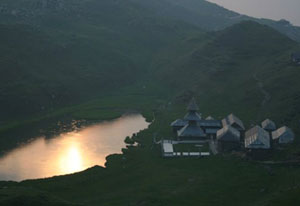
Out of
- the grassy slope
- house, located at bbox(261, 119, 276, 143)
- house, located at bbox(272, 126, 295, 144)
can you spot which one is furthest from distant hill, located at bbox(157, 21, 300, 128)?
the grassy slope

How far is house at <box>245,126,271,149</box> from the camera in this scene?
7431 cm

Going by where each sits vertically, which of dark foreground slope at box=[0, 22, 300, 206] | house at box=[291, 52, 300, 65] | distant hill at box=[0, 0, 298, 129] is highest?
distant hill at box=[0, 0, 298, 129]

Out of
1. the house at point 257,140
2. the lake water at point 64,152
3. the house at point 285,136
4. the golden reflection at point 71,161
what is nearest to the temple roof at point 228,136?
the house at point 257,140

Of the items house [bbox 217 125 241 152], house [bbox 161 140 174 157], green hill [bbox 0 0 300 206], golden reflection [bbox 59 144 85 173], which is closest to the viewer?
green hill [bbox 0 0 300 206]

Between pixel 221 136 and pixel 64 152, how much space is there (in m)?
34.6

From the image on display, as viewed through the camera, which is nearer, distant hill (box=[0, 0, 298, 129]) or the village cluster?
the village cluster

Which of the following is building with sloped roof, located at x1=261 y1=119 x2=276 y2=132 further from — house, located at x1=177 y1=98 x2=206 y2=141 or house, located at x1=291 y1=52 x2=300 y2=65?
house, located at x1=291 y1=52 x2=300 y2=65

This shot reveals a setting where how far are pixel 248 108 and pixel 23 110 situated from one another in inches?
2724

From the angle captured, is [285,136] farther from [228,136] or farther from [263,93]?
[263,93]

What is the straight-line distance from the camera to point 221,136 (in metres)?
80.9

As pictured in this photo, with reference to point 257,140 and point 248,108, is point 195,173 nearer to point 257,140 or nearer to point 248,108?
point 257,140

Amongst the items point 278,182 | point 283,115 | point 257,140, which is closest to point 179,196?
point 278,182

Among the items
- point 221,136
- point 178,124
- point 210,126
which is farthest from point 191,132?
point 221,136

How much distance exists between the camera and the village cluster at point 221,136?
77938mm
